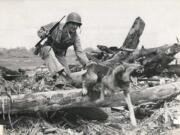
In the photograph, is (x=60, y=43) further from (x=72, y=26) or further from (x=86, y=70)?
(x=86, y=70)

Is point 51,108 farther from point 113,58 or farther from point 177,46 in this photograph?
point 177,46

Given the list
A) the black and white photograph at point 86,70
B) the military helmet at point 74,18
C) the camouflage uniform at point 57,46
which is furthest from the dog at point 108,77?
the military helmet at point 74,18

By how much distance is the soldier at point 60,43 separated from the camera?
2.88m

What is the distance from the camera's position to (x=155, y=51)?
351 centimetres

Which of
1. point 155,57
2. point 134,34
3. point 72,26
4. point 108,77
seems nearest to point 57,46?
point 72,26

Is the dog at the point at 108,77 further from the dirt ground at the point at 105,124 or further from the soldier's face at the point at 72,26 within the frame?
the soldier's face at the point at 72,26

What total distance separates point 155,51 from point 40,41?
1.22 metres

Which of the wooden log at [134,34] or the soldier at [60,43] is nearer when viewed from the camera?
the soldier at [60,43]

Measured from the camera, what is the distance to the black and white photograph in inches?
101

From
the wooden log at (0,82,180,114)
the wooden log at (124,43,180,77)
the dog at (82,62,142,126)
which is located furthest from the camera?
the wooden log at (124,43,180,77)

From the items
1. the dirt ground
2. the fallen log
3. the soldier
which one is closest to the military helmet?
the soldier

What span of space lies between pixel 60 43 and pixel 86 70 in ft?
1.90

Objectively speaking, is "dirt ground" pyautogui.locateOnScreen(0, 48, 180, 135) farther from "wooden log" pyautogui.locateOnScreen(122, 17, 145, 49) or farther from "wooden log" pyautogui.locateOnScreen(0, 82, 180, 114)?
"wooden log" pyautogui.locateOnScreen(122, 17, 145, 49)

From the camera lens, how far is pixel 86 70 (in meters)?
2.66
